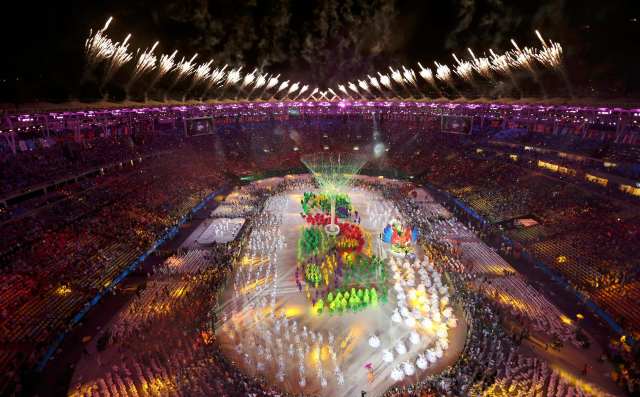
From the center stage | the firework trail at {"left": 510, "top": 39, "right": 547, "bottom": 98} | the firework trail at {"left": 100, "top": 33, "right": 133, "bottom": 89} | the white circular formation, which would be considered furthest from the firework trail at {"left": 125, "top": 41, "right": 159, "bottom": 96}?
the firework trail at {"left": 510, "top": 39, "right": 547, "bottom": 98}

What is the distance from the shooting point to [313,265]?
25.6m

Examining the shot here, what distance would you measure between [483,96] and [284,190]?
2892 centimetres

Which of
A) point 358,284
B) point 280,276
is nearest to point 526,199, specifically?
point 358,284

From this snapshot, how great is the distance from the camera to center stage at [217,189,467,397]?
1603 cm

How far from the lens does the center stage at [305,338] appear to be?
1603 centimetres

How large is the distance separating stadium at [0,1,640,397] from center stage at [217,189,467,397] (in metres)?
0.11

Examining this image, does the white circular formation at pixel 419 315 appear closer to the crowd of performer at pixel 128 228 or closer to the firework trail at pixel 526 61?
the crowd of performer at pixel 128 228

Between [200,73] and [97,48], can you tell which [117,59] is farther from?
[200,73]

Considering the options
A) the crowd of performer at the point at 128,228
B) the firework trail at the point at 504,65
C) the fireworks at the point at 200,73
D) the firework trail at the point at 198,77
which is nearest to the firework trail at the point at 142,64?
the firework trail at the point at 198,77

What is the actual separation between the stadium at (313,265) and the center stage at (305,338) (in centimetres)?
11

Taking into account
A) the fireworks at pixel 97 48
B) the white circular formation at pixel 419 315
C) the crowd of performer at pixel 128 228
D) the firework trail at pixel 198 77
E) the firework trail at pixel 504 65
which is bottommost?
the white circular formation at pixel 419 315

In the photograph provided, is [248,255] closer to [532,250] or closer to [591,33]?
[532,250]

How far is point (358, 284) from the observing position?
78.4 ft

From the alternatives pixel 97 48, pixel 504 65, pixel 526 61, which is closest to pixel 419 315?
pixel 526 61
